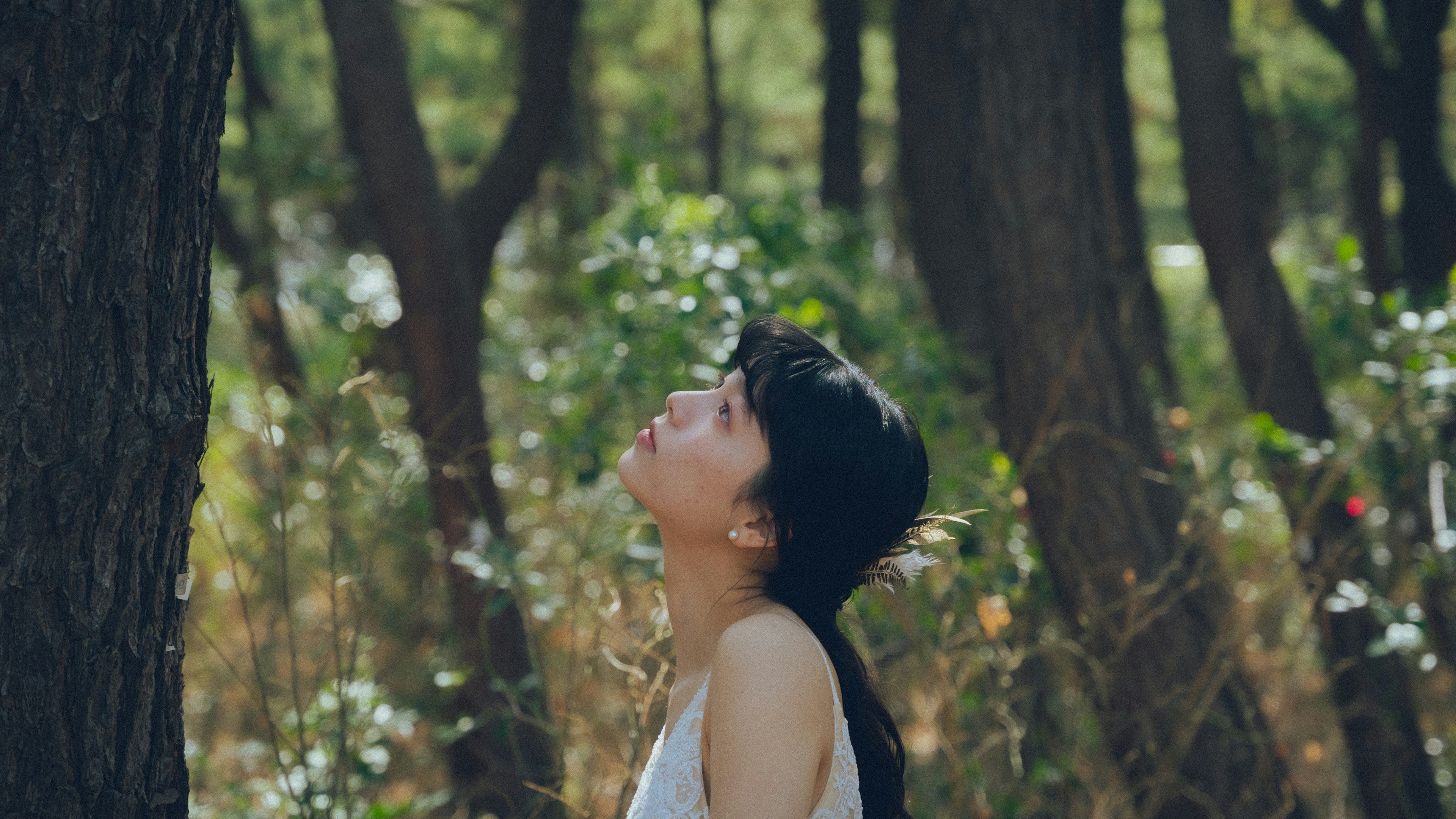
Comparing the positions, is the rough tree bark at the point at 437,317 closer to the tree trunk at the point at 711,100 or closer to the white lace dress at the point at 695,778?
the white lace dress at the point at 695,778

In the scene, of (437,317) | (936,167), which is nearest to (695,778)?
(437,317)

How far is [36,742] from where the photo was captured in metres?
1.19

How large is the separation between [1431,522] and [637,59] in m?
6.90

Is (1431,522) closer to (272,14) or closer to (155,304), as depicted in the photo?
(155,304)

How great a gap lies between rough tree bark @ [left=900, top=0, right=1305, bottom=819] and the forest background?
13mm

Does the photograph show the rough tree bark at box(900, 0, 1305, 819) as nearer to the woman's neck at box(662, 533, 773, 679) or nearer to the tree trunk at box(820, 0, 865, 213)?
the woman's neck at box(662, 533, 773, 679)

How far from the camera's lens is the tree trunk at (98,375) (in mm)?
1170

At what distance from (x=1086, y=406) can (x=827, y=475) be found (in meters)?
1.98

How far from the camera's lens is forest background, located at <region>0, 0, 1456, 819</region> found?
8.92 feet

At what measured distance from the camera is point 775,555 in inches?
60.2

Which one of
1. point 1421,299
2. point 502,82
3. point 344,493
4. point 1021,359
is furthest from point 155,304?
point 502,82

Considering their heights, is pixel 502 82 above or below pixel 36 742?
above

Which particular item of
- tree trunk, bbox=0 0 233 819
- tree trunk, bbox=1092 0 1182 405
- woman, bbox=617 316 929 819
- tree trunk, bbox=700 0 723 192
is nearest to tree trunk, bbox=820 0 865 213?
tree trunk, bbox=700 0 723 192

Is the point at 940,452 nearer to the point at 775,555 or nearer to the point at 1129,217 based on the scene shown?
the point at 1129,217
